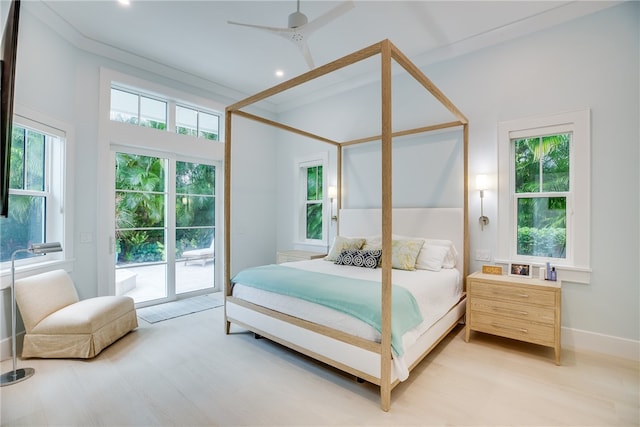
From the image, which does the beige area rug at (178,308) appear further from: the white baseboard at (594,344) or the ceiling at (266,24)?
the ceiling at (266,24)

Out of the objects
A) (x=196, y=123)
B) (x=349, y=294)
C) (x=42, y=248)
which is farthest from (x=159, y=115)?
(x=349, y=294)

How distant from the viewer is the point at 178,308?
416 centimetres

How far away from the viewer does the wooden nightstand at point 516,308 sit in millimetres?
2648

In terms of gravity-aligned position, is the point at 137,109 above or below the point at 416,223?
above

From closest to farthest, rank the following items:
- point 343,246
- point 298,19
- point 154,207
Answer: point 298,19 < point 343,246 < point 154,207

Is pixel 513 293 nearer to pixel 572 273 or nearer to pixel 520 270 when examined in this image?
pixel 520 270

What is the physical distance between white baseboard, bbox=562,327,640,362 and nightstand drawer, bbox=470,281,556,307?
70cm

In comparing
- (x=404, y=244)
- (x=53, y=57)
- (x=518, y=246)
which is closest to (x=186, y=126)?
(x=53, y=57)

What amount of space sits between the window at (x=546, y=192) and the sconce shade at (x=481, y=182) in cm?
20

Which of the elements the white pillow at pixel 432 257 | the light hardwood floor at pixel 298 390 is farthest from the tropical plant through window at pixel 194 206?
the white pillow at pixel 432 257

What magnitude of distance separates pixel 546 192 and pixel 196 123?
4809 millimetres

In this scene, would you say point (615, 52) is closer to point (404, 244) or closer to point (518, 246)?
point (518, 246)

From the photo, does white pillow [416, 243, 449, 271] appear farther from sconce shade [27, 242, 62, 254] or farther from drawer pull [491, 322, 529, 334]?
sconce shade [27, 242, 62, 254]

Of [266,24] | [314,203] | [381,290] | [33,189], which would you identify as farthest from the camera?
[314,203]
